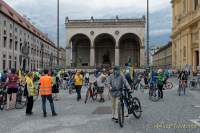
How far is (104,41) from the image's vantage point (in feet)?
266

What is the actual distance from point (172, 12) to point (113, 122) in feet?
215

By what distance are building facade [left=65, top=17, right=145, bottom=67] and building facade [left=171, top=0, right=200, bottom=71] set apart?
824cm

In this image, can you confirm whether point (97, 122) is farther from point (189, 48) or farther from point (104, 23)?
point (104, 23)

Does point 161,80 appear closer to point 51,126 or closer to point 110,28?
point 51,126

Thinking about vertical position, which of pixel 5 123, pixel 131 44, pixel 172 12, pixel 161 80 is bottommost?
pixel 5 123

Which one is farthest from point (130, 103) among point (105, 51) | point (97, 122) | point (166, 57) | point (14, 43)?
point (166, 57)

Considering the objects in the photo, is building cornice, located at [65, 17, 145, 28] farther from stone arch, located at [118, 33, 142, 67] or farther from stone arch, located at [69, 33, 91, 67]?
stone arch, located at [118, 33, 142, 67]

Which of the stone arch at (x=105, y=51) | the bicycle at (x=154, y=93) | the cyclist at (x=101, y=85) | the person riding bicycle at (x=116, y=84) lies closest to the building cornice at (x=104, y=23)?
the stone arch at (x=105, y=51)

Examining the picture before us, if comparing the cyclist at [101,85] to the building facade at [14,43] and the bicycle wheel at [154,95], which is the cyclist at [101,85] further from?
the building facade at [14,43]

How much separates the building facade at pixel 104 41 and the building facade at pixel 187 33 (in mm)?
8238

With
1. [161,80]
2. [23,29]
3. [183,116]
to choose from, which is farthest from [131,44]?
[183,116]

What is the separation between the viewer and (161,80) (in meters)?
18.7

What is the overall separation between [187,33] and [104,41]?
28.3 m

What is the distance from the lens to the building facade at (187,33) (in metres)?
52.2
